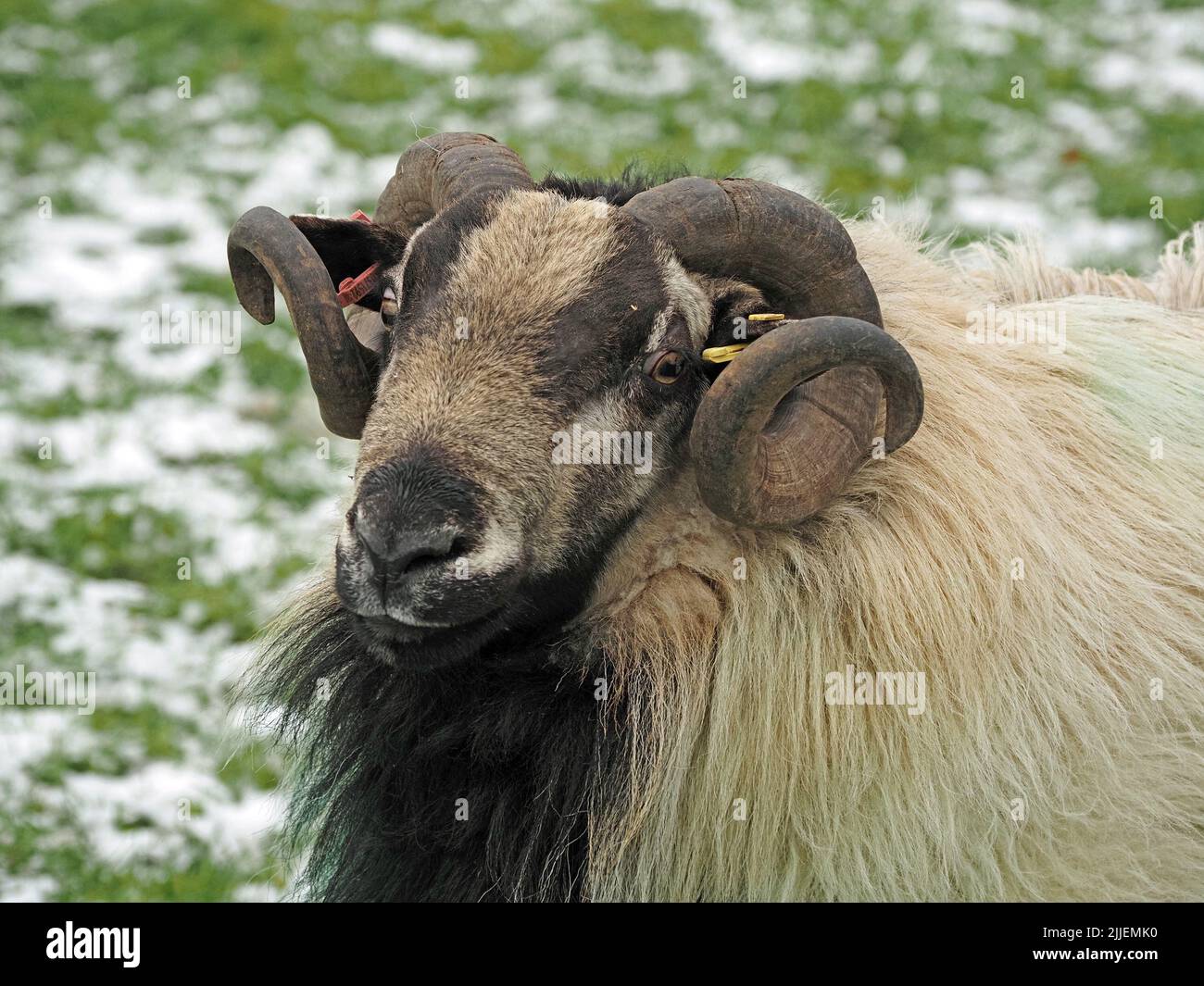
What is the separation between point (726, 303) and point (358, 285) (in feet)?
4.49

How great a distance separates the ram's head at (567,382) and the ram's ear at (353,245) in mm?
357

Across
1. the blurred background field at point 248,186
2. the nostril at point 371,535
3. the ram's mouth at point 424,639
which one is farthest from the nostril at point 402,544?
the blurred background field at point 248,186

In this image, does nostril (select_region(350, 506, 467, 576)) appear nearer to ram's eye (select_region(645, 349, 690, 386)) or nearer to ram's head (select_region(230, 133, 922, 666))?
ram's head (select_region(230, 133, 922, 666))

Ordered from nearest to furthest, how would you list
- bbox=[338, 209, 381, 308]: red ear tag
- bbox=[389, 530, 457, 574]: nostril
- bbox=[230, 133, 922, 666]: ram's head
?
bbox=[389, 530, 457, 574]: nostril
bbox=[230, 133, 922, 666]: ram's head
bbox=[338, 209, 381, 308]: red ear tag

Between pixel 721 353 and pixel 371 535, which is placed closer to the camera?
pixel 371 535

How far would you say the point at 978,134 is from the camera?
12578 millimetres

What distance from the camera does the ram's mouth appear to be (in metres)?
3.93

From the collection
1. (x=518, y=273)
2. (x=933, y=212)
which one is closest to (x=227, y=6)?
(x=933, y=212)

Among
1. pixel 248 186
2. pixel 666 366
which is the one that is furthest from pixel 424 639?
pixel 248 186

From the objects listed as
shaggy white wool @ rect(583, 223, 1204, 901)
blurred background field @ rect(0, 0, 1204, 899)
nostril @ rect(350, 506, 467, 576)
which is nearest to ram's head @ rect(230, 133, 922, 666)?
nostril @ rect(350, 506, 467, 576)

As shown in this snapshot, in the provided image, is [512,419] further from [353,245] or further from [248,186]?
[248,186]

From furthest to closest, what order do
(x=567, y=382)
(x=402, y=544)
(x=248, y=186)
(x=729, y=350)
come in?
(x=248, y=186)
(x=729, y=350)
(x=567, y=382)
(x=402, y=544)

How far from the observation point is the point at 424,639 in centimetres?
396

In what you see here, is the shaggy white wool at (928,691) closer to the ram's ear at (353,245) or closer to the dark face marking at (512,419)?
the dark face marking at (512,419)
